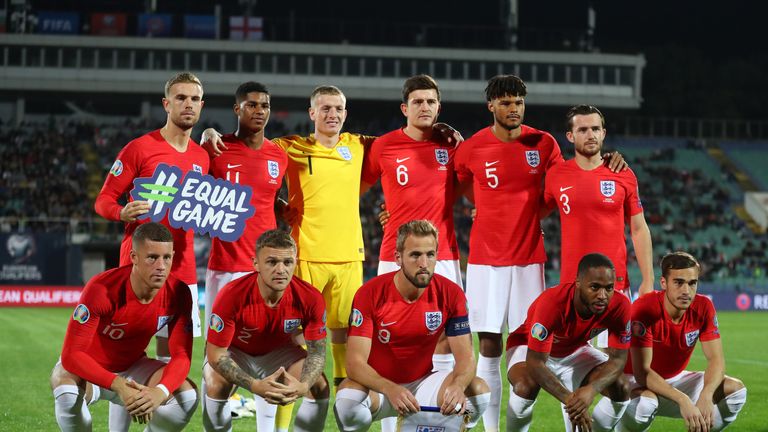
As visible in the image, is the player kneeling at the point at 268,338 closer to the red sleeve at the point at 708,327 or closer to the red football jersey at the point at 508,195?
the red football jersey at the point at 508,195

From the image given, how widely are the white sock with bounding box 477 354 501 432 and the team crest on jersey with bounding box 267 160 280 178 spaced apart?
6.42 feet

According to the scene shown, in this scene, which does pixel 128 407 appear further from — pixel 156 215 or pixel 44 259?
pixel 44 259

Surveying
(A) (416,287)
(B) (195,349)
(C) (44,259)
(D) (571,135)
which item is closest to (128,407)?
(A) (416,287)

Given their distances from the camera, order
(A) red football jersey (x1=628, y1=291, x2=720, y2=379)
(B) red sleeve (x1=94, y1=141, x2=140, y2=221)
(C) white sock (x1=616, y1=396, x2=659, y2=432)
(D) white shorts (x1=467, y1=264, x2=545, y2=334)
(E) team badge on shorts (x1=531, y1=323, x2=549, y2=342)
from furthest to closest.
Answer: (D) white shorts (x1=467, y1=264, x2=545, y2=334)
(B) red sleeve (x1=94, y1=141, x2=140, y2=221)
(A) red football jersey (x1=628, y1=291, x2=720, y2=379)
(C) white sock (x1=616, y1=396, x2=659, y2=432)
(E) team badge on shorts (x1=531, y1=323, x2=549, y2=342)

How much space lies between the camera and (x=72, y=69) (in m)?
44.3

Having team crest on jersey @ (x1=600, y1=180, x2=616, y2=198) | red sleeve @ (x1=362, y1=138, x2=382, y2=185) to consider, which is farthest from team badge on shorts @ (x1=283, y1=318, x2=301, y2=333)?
team crest on jersey @ (x1=600, y1=180, x2=616, y2=198)

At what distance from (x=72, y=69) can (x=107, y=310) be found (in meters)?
40.8

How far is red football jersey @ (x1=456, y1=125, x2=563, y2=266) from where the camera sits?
7.21m

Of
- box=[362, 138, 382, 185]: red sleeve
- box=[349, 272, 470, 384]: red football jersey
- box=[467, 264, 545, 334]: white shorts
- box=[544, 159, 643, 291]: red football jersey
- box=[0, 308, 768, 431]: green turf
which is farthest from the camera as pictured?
box=[0, 308, 768, 431]: green turf

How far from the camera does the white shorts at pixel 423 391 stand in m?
6.00

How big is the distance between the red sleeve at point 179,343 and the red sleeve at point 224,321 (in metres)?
0.15

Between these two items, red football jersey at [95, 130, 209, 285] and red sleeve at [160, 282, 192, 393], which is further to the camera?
red football jersey at [95, 130, 209, 285]

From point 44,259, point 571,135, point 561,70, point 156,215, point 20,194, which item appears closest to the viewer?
point 156,215

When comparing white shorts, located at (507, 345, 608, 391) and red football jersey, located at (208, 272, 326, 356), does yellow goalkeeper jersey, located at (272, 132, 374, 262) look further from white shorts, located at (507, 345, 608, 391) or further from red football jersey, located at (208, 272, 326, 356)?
white shorts, located at (507, 345, 608, 391)
